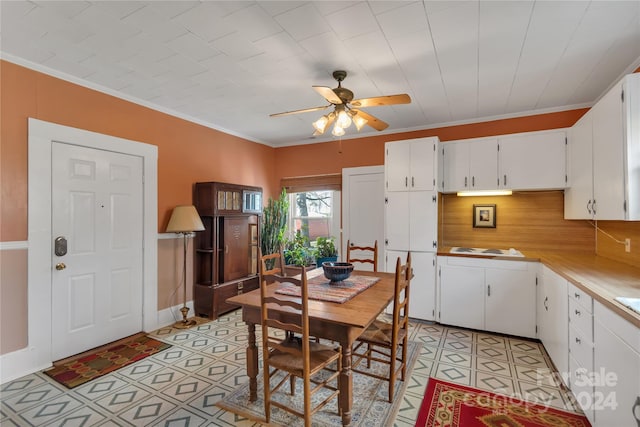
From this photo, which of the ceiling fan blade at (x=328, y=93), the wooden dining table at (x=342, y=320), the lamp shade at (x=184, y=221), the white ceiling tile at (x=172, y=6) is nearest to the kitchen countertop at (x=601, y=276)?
the wooden dining table at (x=342, y=320)

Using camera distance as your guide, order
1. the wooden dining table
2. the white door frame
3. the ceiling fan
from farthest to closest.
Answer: the white door frame < the ceiling fan < the wooden dining table

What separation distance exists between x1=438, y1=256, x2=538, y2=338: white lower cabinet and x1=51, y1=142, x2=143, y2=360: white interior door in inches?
145

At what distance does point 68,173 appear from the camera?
2.87m

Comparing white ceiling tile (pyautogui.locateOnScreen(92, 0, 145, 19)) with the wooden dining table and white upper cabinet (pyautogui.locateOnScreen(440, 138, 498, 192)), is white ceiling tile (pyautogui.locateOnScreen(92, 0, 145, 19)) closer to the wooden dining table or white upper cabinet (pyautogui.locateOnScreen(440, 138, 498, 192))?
the wooden dining table

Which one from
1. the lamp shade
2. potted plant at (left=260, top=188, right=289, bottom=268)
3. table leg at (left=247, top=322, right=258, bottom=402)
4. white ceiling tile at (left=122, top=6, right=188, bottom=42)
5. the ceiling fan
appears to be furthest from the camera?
potted plant at (left=260, top=188, right=289, bottom=268)

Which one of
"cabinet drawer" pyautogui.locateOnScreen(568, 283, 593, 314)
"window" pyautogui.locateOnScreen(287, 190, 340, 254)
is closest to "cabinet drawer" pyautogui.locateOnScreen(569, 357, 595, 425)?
"cabinet drawer" pyautogui.locateOnScreen(568, 283, 593, 314)

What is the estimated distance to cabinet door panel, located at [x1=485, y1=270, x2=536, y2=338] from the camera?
10.6 ft

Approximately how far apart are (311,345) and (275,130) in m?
3.42

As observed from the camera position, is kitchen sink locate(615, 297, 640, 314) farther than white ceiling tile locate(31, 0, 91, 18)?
No

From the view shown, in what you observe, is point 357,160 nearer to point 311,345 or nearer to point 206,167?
point 206,167

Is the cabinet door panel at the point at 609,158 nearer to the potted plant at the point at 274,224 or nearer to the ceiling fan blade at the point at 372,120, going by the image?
the ceiling fan blade at the point at 372,120

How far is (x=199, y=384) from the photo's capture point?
246 centimetres

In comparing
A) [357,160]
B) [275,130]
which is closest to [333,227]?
[357,160]

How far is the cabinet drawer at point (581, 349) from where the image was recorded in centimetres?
185
